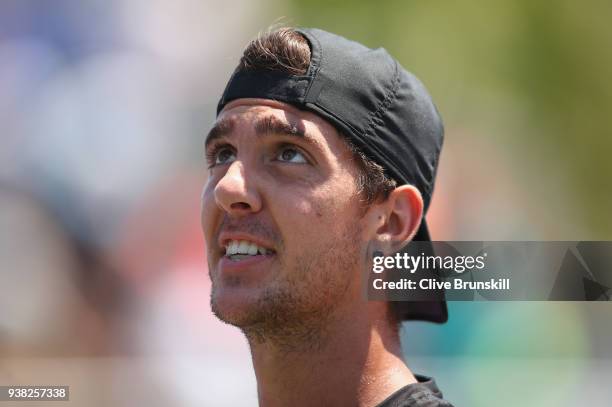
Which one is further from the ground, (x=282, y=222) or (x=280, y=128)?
(x=280, y=128)

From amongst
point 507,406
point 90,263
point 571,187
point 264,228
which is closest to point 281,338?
point 264,228

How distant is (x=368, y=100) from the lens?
2309 mm

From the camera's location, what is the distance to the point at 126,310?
4961 millimetres

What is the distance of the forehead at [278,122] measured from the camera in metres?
2.21

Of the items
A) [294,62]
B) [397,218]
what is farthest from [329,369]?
[294,62]

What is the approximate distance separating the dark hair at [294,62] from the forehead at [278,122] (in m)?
0.07

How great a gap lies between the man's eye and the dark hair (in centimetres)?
14

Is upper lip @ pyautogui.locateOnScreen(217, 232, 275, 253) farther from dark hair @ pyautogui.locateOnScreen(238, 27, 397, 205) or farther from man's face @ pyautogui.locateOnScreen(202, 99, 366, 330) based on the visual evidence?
dark hair @ pyautogui.locateOnScreen(238, 27, 397, 205)

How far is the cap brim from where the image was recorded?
2.41 metres

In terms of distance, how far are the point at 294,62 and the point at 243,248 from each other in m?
0.57

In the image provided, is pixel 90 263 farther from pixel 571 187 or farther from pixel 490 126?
pixel 571 187

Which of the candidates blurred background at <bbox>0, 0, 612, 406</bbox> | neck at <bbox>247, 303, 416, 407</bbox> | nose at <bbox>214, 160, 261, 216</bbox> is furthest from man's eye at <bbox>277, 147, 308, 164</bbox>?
blurred background at <bbox>0, 0, 612, 406</bbox>

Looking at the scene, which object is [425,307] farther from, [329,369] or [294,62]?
[294,62]

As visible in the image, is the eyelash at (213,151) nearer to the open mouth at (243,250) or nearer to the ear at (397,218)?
the open mouth at (243,250)
